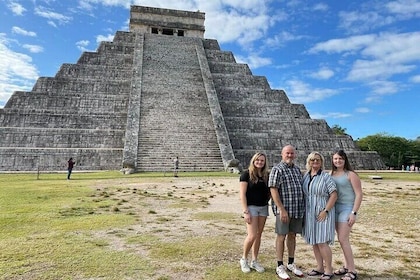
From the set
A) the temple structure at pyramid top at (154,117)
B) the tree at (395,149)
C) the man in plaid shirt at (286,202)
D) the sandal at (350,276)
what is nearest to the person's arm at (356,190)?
the man in plaid shirt at (286,202)

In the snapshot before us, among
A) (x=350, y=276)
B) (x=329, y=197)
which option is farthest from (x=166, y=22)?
(x=350, y=276)

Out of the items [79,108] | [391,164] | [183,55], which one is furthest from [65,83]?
[391,164]

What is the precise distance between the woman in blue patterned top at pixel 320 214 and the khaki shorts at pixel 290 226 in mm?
80

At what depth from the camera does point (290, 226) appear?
4344 millimetres

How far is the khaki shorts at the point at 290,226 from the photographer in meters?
4.27

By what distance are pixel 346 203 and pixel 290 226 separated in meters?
0.72

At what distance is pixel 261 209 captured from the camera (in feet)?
14.4

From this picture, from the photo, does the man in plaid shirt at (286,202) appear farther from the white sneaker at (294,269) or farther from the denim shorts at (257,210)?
the denim shorts at (257,210)

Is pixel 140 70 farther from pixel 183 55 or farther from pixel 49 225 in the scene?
pixel 49 225

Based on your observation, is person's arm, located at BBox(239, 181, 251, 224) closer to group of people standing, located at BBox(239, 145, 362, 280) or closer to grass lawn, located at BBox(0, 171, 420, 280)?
group of people standing, located at BBox(239, 145, 362, 280)

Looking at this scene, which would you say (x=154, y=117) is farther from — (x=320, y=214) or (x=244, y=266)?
(x=320, y=214)

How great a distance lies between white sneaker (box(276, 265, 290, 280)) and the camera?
3.99m

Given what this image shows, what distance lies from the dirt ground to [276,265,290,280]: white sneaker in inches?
3.7

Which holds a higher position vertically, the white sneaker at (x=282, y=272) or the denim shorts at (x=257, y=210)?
the denim shorts at (x=257, y=210)
